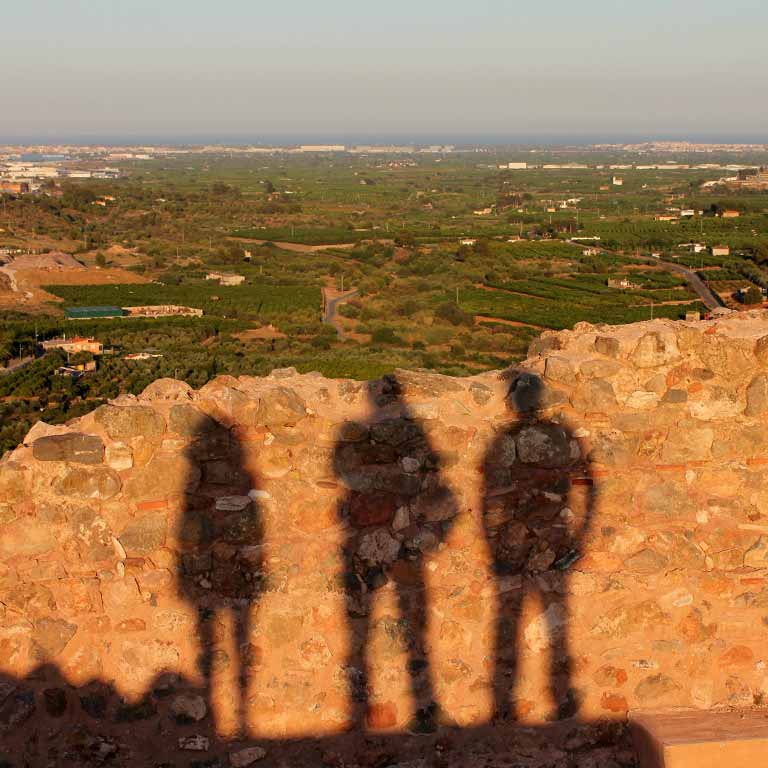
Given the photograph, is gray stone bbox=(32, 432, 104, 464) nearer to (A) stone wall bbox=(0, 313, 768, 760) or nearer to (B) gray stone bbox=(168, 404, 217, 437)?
(A) stone wall bbox=(0, 313, 768, 760)

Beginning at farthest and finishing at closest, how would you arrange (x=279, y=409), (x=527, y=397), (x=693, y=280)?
(x=693, y=280)
(x=527, y=397)
(x=279, y=409)

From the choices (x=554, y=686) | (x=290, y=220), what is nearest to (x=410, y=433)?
(x=554, y=686)

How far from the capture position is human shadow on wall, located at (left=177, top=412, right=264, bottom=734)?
375cm

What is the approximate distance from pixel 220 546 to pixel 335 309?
37.9 metres

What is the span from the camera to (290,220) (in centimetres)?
7962

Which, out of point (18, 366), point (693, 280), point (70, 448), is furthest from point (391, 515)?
point (693, 280)

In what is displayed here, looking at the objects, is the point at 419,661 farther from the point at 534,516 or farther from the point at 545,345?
the point at 545,345

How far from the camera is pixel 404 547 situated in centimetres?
402

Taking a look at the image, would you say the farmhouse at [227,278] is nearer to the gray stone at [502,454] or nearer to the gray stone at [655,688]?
the gray stone at [502,454]

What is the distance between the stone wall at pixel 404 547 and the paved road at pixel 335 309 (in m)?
30.9

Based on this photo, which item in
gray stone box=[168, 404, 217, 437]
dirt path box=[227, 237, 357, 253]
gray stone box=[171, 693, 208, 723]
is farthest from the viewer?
dirt path box=[227, 237, 357, 253]

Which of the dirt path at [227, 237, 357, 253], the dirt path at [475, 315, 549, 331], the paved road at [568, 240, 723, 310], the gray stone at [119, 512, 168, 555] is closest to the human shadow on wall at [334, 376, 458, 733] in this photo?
the gray stone at [119, 512, 168, 555]

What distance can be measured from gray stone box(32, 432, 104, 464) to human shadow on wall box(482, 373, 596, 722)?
170cm

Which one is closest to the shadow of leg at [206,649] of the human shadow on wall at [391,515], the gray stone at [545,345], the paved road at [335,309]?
the human shadow on wall at [391,515]
